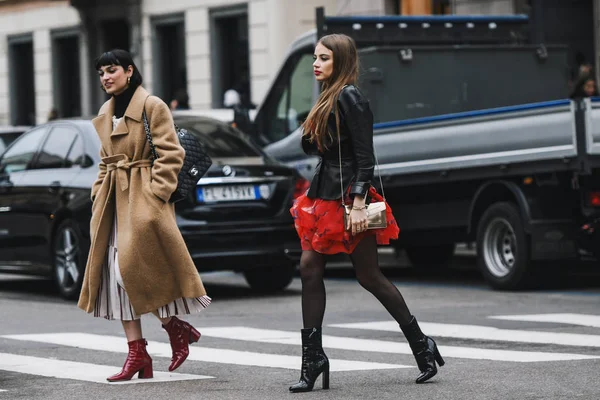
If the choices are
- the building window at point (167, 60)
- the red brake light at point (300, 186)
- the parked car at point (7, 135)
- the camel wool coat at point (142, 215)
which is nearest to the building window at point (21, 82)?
the building window at point (167, 60)

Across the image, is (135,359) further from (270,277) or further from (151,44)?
(151,44)

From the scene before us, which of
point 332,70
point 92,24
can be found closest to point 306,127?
point 332,70

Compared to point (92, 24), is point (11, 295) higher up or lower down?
lower down

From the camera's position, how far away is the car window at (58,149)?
1355cm

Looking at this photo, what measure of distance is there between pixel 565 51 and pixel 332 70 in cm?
927

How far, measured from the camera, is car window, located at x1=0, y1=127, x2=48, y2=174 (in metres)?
14.1

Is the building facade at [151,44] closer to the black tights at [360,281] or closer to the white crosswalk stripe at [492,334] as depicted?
the white crosswalk stripe at [492,334]

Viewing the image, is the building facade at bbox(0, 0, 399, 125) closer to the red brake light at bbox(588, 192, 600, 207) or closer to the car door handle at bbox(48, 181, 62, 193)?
the car door handle at bbox(48, 181, 62, 193)

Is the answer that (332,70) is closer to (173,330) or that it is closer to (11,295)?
(173,330)

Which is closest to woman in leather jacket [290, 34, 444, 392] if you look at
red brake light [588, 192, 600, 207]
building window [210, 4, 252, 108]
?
red brake light [588, 192, 600, 207]

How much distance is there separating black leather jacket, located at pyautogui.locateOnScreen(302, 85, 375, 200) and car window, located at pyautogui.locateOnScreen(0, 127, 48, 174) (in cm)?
666

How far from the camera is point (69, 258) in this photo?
13219 mm

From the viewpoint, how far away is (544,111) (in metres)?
12.7

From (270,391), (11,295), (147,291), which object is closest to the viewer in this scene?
(270,391)
